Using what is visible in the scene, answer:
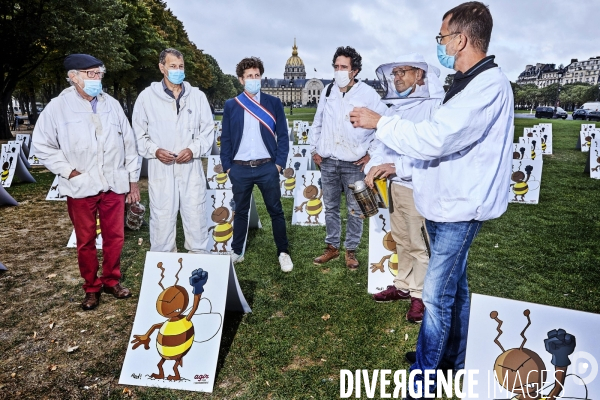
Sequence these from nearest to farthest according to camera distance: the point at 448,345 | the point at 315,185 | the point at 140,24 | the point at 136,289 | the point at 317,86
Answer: the point at 448,345 → the point at 136,289 → the point at 315,185 → the point at 140,24 → the point at 317,86

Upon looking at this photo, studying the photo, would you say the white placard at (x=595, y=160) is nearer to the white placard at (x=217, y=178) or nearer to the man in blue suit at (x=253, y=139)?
the white placard at (x=217, y=178)

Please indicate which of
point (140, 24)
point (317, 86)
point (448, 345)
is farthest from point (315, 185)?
point (317, 86)

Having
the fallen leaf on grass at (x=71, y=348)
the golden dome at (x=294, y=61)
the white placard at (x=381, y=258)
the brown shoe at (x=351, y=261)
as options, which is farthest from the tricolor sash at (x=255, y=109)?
the golden dome at (x=294, y=61)

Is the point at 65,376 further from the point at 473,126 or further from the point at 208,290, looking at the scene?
the point at 473,126

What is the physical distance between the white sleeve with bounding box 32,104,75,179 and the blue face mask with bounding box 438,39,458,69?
10.4 feet

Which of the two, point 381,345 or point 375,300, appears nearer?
point 381,345

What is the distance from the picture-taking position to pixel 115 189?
3699mm

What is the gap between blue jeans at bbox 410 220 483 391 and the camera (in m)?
2.22

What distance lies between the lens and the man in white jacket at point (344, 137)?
14.3ft

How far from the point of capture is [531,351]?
213 cm

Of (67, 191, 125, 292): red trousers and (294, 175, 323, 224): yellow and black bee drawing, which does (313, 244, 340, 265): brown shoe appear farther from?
(67, 191, 125, 292): red trousers

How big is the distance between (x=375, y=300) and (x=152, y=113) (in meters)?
2.98

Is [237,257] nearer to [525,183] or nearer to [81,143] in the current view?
[81,143]

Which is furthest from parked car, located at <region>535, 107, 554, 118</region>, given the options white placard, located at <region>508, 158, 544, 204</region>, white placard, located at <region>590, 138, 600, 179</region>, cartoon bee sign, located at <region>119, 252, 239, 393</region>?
cartoon bee sign, located at <region>119, 252, 239, 393</region>
